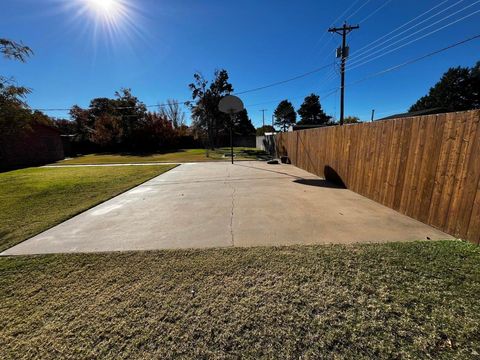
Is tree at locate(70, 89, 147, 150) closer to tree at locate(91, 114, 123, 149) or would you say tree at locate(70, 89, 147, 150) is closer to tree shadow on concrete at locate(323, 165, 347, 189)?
tree at locate(91, 114, 123, 149)

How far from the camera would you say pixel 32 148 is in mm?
19156

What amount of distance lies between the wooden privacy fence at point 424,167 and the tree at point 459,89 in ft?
143

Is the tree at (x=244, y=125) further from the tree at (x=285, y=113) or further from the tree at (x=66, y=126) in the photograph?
the tree at (x=66, y=126)

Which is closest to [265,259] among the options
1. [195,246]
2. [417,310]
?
[195,246]

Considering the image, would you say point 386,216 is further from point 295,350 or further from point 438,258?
point 295,350

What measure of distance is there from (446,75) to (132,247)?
5611cm

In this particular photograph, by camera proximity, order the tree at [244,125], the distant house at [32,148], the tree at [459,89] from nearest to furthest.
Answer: the distant house at [32,148] < the tree at [459,89] < the tree at [244,125]

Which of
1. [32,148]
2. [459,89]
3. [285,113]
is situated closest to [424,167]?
[32,148]

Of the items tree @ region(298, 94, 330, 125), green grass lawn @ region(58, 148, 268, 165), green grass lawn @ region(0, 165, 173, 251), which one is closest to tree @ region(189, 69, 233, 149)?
green grass lawn @ region(58, 148, 268, 165)

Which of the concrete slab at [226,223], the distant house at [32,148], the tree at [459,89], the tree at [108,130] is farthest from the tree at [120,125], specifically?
the tree at [459,89]

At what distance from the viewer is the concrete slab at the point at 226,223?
11.1ft

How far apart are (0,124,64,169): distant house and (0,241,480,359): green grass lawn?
59.2 ft

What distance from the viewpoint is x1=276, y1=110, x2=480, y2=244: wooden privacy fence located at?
10.3ft

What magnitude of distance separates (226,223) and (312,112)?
181ft
